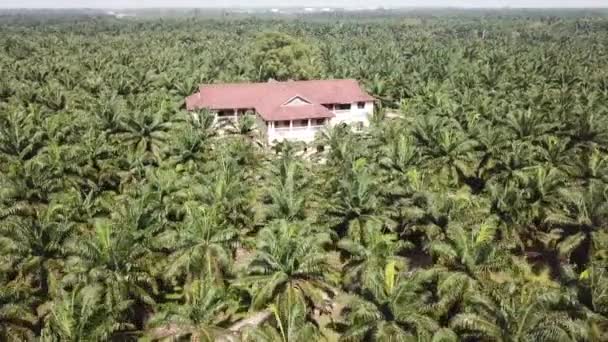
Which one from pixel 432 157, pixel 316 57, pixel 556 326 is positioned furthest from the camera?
pixel 316 57

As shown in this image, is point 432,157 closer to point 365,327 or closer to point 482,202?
point 482,202

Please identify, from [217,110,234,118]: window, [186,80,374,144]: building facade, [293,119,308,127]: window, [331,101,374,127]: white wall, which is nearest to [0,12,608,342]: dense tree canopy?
[293,119,308,127]: window

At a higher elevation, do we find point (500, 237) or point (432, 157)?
point (432, 157)

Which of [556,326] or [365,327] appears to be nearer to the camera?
[556,326]

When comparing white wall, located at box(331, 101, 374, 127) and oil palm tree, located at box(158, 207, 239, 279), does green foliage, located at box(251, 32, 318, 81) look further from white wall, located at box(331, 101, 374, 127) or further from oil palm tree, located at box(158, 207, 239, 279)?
oil palm tree, located at box(158, 207, 239, 279)

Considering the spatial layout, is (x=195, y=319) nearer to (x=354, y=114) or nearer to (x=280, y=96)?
(x=280, y=96)

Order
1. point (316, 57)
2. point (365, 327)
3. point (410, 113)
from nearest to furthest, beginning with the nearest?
point (365, 327)
point (410, 113)
point (316, 57)

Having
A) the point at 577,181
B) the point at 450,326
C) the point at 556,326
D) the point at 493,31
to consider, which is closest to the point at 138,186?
the point at 450,326

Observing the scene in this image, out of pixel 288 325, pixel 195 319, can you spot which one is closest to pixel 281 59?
pixel 195 319
